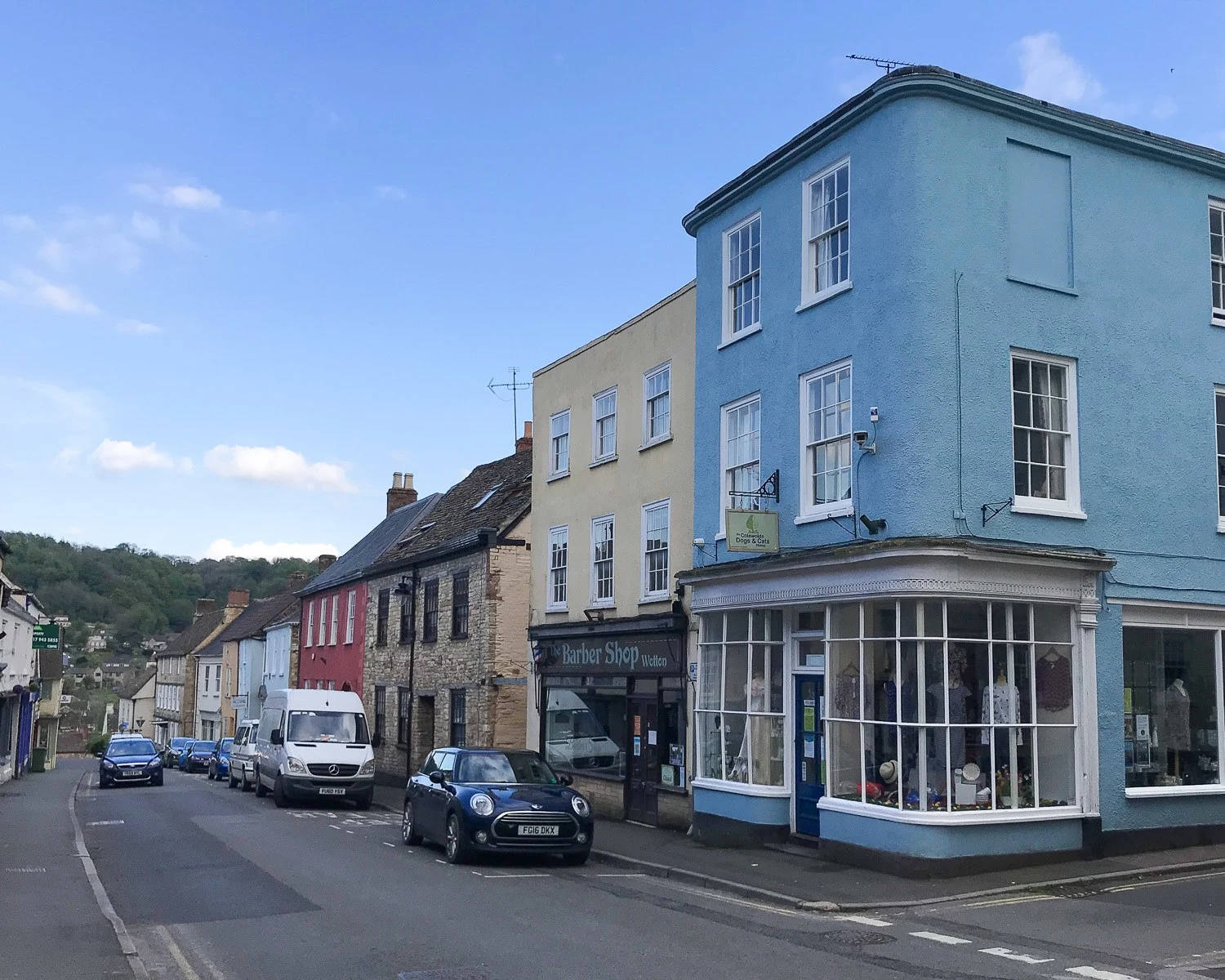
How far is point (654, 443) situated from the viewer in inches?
822

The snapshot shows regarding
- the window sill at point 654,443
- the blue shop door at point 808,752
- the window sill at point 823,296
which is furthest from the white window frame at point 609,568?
the window sill at point 823,296

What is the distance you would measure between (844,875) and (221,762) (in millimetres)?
31524

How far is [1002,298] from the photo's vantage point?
48.4 ft

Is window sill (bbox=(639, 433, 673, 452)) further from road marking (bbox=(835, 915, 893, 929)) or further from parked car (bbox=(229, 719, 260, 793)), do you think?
parked car (bbox=(229, 719, 260, 793))

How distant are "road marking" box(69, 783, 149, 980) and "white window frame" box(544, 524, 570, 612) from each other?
373 inches

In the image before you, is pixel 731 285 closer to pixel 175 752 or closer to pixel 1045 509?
pixel 1045 509

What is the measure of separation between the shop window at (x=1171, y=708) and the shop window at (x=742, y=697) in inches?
176

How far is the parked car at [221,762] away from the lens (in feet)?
133

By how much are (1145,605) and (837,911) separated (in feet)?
20.2

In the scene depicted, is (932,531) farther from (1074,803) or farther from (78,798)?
(78,798)

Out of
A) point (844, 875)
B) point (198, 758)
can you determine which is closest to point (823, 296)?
point (844, 875)

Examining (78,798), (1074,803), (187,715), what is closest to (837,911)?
(1074,803)

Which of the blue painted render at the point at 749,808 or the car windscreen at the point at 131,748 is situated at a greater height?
the blue painted render at the point at 749,808

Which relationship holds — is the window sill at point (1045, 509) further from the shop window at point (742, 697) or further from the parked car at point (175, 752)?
the parked car at point (175, 752)
